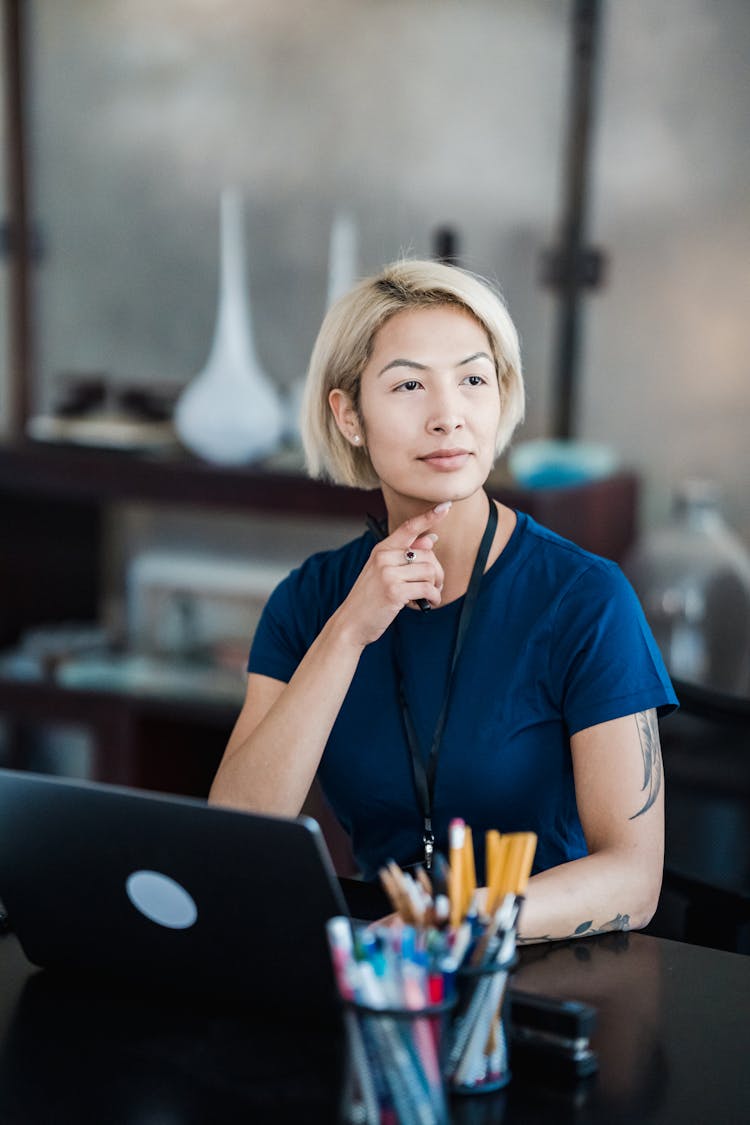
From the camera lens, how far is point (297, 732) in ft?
5.20

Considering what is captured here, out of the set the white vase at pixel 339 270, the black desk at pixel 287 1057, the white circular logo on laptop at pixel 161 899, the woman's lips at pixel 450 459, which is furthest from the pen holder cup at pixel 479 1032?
the white vase at pixel 339 270

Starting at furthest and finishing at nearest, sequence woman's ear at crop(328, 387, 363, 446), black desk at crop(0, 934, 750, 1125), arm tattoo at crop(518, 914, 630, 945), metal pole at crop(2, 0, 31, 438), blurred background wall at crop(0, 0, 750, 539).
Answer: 1. metal pole at crop(2, 0, 31, 438)
2. blurred background wall at crop(0, 0, 750, 539)
3. woman's ear at crop(328, 387, 363, 446)
4. arm tattoo at crop(518, 914, 630, 945)
5. black desk at crop(0, 934, 750, 1125)

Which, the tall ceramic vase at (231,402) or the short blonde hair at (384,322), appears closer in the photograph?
the short blonde hair at (384,322)

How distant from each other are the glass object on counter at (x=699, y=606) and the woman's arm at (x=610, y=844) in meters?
1.51

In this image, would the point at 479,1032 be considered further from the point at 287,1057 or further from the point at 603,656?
the point at 603,656

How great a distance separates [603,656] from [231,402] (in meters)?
1.94

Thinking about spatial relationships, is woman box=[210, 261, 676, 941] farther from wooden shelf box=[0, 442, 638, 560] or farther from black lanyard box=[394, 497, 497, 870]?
wooden shelf box=[0, 442, 638, 560]

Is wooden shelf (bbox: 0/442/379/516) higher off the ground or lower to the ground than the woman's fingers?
lower

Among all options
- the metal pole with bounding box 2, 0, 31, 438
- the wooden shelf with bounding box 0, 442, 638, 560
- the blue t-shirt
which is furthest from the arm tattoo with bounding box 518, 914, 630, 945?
the metal pole with bounding box 2, 0, 31, 438

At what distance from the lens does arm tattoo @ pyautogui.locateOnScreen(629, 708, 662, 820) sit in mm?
1485

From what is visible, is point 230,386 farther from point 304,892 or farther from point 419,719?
point 304,892

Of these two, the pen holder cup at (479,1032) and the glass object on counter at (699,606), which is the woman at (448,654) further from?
the glass object on counter at (699,606)

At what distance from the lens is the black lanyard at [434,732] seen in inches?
63.2

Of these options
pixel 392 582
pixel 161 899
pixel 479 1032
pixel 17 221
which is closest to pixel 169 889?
pixel 161 899
